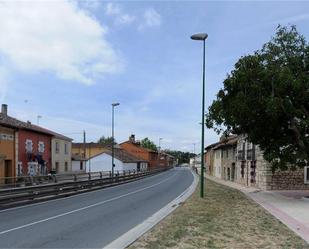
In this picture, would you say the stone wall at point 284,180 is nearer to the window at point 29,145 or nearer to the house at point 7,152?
the house at point 7,152

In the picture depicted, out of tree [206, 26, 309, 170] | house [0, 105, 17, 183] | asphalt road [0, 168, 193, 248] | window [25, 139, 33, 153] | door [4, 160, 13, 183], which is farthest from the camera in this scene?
window [25, 139, 33, 153]

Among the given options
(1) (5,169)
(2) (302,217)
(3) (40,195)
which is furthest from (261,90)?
(1) (5,169)

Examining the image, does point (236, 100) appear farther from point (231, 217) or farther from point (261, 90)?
point (231, 217)

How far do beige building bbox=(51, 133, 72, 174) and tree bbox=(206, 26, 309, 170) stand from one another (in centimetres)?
3429

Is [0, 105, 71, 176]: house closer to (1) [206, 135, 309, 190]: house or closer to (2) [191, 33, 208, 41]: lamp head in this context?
(1) [206, 135, 309, 190]: house

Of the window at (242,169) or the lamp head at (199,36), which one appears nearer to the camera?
the lamp head at (199,36)

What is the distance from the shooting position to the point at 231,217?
15953 millimetres

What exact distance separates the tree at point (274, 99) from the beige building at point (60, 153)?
34.3 meters

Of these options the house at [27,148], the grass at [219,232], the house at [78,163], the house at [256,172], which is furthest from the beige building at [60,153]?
the grass at [219,232]

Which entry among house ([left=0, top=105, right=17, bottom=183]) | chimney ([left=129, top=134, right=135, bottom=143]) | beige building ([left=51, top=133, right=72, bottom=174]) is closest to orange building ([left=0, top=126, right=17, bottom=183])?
house ([left=0, top=105, right=17, bottom=183])

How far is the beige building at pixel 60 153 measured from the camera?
194 ft

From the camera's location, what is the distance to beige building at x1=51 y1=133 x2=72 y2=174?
59.0 m

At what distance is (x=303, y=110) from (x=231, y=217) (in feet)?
38.5

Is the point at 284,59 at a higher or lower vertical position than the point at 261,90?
higher
